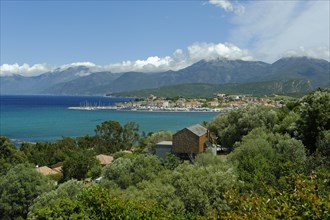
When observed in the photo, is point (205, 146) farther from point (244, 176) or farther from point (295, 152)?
point (244, 176)

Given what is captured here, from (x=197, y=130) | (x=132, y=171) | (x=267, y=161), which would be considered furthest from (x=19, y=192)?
(x=197, y=130)

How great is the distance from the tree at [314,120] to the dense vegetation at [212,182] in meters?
0.07

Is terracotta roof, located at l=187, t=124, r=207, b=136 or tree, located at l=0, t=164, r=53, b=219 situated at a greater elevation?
terracotta roof, located at l=187, t=124, r=207, b=136

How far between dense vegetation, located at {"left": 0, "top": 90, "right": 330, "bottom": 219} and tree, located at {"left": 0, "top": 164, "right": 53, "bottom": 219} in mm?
55

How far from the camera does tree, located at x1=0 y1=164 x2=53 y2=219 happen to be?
71.0 ft

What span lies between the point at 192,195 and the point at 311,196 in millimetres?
9350

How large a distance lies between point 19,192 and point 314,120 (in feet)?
66.2

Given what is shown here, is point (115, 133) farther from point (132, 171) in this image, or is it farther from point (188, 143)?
point (132, 171)

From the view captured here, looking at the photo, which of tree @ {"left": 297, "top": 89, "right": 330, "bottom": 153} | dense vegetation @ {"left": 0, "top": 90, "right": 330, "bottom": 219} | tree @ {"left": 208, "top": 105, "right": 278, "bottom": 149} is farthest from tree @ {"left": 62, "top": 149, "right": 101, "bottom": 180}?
tree @ {"left": 297, "top": 89, "right": 330, "bottom": 153}

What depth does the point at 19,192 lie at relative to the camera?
72.0 feet

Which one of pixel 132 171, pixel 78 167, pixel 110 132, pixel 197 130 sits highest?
pixel 197 130

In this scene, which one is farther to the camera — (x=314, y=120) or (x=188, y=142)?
(x=188, y=142)

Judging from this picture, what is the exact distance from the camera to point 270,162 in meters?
18.7

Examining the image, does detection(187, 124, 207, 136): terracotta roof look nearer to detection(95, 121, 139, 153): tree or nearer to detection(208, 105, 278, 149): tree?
detection(208, 105, 278, 149): tree
